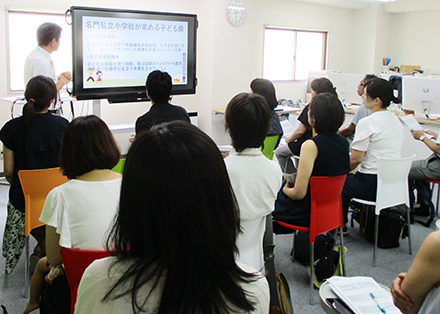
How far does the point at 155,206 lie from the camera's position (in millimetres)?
759

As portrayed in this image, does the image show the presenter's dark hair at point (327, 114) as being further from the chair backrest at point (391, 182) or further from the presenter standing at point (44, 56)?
the presenter standing at point (44, 56)

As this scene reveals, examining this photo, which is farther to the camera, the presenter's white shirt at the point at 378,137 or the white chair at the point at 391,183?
the presenter's white shirt at the point at 378,137

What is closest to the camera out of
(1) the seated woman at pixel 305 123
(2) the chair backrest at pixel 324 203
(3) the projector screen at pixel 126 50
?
(2) the chair backrest at pixel 324 203

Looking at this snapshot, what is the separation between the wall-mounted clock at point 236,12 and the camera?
5.65 metres

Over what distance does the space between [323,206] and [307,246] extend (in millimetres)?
A: 476

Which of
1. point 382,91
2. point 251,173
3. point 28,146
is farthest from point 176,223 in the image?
point 382,91

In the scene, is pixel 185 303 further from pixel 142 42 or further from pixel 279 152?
pixel 142 42

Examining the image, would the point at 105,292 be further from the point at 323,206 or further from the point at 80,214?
the point at 323,206

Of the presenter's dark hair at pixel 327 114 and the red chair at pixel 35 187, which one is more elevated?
the presenter's dark hair at pixel 327 114

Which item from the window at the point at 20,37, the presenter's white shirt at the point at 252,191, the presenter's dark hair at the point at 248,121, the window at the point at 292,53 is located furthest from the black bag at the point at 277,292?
the window at the point at 292,53

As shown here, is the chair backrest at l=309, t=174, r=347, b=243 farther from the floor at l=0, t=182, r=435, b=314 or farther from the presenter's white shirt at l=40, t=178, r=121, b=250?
the presenter's white shirt at l=40, t=178, r=121, b=250

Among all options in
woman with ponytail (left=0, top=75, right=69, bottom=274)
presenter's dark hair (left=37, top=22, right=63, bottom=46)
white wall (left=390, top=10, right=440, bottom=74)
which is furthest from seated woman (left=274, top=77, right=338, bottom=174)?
white wall (left=390, top=10, right=440, bottom=74)

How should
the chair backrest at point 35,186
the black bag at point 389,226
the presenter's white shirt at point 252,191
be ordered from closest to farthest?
the presenter's white shirt at point 252,191 < the chair backrest at point 35,186 < the black bag at point 389,226

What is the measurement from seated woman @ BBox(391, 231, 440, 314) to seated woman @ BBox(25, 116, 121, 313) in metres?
1.08
